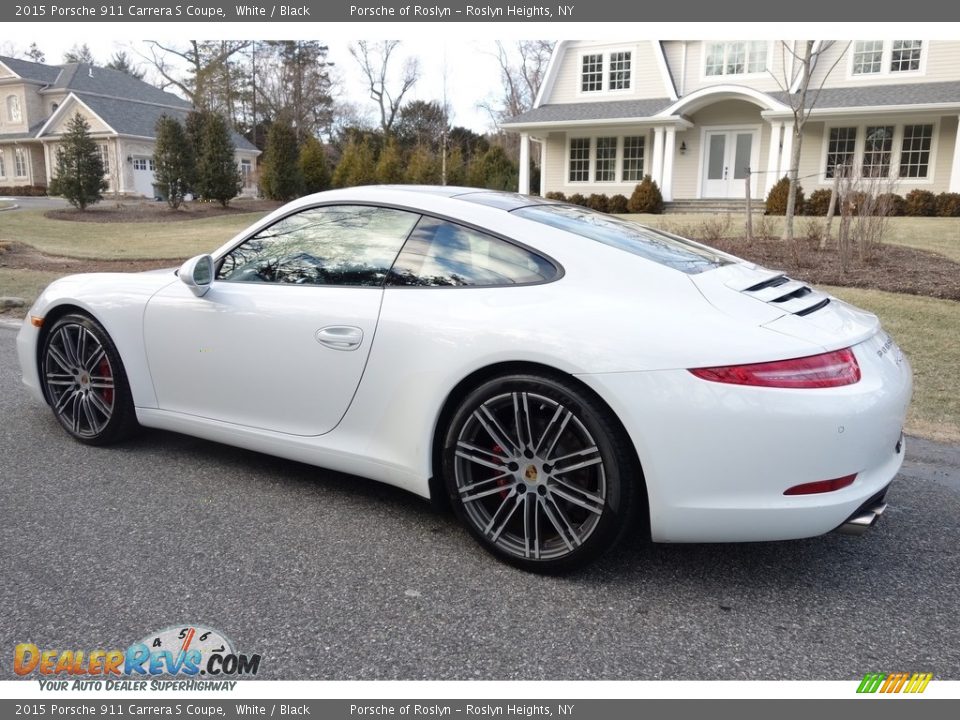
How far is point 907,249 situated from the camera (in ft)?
39.7

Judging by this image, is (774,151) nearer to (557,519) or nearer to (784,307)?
(784,307)

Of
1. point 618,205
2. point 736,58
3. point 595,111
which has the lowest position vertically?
point 618,205

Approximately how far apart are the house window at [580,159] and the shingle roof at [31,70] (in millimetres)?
34826

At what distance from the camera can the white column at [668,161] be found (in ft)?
81.9

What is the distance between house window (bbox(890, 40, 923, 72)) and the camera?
23.2 meters

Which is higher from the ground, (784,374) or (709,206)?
(709,206)

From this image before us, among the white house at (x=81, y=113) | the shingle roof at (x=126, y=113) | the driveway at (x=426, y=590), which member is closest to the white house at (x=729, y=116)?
the driveway at (x=426, y=590)

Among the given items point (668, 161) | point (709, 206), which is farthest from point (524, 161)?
point (709, 206)

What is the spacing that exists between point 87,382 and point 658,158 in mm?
23395

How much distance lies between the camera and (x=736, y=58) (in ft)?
82.2

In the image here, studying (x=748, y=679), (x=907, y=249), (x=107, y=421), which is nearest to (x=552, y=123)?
(x=907, y=249)

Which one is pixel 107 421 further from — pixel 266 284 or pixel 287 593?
pixel 287 593

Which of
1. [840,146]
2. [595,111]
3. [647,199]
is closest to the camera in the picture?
[840,146]

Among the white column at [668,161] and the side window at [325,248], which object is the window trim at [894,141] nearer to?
the white column at [668,161]
